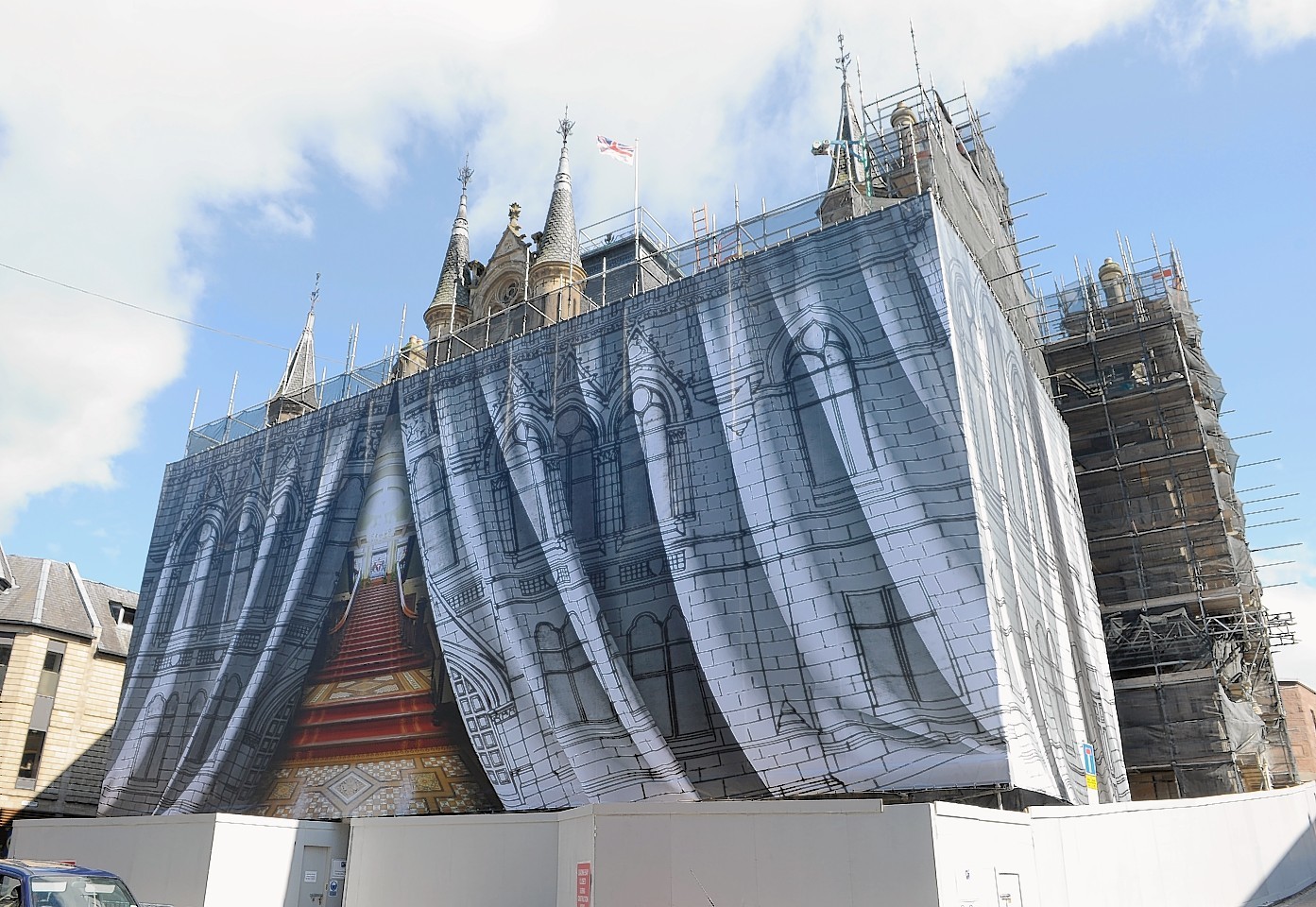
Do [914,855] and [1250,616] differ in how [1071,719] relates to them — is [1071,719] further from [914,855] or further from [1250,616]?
[1250,616]

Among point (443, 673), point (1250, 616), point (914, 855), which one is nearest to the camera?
point (914, 855)

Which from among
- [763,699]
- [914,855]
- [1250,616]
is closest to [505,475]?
[763,699]

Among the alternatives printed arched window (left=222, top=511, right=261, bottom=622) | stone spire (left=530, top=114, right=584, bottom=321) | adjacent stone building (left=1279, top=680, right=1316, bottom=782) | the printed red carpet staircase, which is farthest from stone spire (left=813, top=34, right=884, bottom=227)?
adjacent stone building (left=1279, top=680, right=1316, bottom=782)

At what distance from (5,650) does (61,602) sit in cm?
285

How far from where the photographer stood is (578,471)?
59.7 ft

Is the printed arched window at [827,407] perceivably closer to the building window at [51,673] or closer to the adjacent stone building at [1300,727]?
the building window at [51,673]

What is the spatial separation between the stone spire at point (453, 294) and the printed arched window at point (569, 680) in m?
12.9

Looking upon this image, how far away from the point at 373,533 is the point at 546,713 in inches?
258

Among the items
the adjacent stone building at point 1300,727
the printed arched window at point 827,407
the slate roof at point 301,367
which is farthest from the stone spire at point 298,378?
the adjacent stone building at point 1300,727

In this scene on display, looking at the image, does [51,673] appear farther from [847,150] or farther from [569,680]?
[847,150]

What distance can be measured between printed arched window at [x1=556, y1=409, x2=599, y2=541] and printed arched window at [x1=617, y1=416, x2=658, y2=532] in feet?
2.09

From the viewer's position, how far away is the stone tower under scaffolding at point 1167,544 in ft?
66.1

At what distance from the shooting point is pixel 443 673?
18.6 metres

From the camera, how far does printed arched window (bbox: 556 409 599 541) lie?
1764cm
